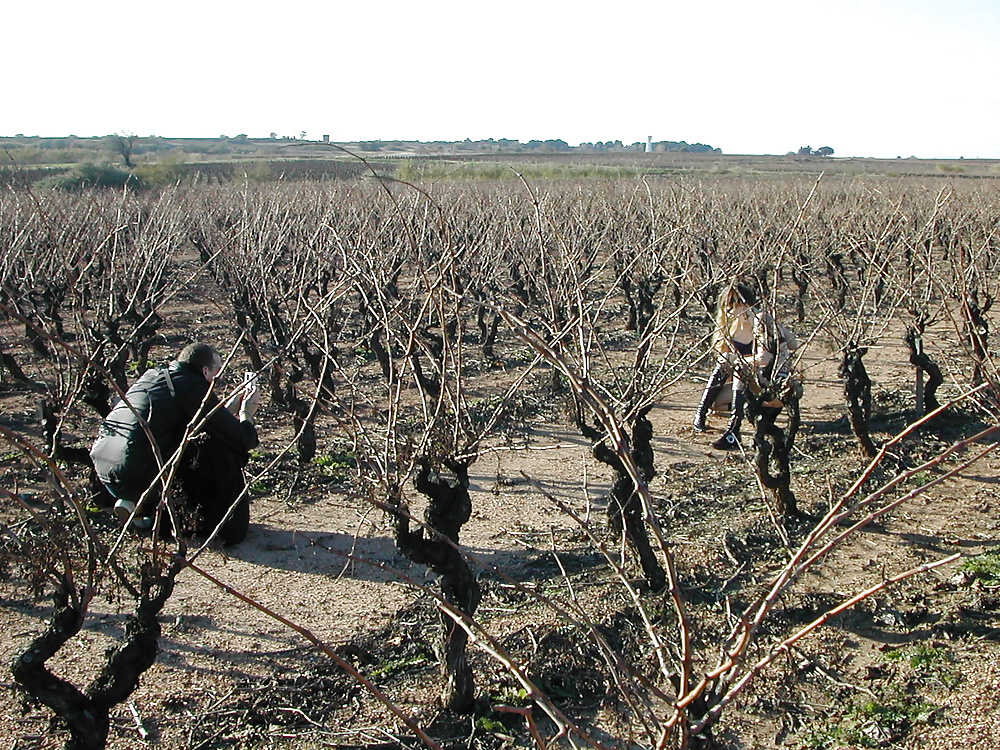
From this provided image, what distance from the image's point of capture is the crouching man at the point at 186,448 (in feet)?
14.5

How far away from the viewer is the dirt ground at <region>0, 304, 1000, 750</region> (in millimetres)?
3135

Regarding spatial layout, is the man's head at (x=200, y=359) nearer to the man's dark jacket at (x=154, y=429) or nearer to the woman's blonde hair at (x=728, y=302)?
the man's dark jacket at (x=154, y=429)

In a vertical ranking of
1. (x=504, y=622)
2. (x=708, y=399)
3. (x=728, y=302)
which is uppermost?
(x=728, y=302)

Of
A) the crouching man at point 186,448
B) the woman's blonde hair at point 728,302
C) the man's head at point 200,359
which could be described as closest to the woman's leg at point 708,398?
the woman's blonde hair at point 728,302

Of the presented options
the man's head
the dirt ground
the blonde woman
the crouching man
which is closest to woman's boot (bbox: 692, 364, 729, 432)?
the blonde woman

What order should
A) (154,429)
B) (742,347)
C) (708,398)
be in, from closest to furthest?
(154,429) < (742,347) < (708,398)

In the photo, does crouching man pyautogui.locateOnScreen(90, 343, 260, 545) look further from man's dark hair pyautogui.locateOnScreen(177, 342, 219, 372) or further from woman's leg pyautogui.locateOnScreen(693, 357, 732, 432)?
woman's leg pyautogui.locateOnScreen(693, 357, 732, 432)

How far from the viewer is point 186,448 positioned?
4352 millimetres

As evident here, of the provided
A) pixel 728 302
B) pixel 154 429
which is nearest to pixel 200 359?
pixel 154 429

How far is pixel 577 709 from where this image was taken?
10.7 ft

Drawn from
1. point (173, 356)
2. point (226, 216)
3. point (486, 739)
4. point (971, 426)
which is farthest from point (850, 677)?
point (226, 216)

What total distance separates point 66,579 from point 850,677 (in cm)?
290

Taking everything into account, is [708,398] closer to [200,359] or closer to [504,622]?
[504,622]

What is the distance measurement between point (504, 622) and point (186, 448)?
187 cm
